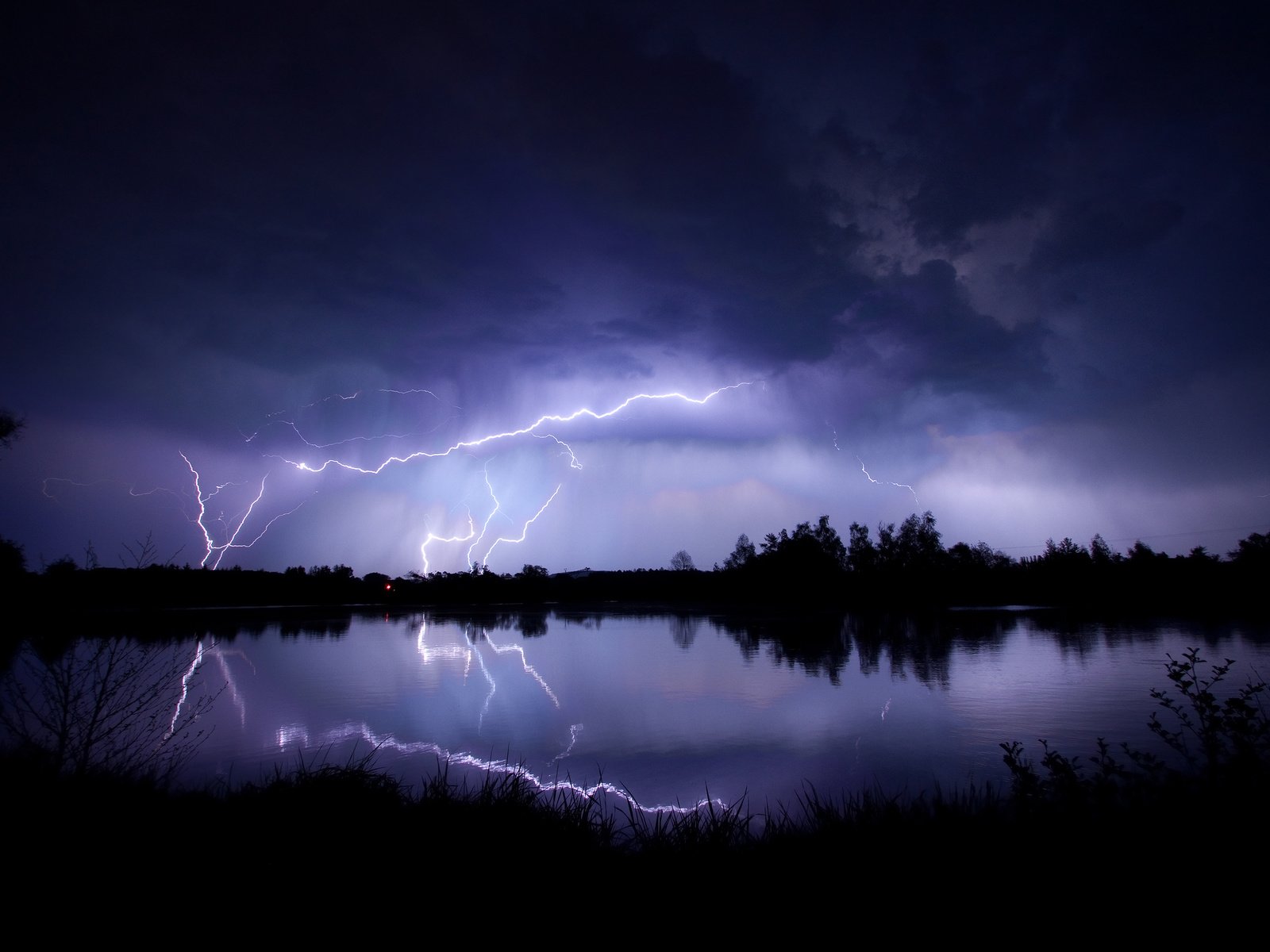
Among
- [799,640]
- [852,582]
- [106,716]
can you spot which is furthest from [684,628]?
[852,582]

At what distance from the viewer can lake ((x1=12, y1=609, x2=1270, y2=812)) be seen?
9914 millimetres

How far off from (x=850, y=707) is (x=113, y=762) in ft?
47.2

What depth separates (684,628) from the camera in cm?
4256

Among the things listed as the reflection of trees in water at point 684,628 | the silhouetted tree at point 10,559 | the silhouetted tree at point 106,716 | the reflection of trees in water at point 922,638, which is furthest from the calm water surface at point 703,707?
the silhouetted tree at point 10,559

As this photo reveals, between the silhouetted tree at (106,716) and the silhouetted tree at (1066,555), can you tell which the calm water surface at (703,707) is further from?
the silhouetted tree at (1066,555)

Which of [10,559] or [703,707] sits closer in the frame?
[703,707]

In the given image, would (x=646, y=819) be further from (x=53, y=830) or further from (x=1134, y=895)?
(x=53, y=830)

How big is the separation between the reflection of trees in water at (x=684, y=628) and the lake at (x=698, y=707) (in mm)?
1594

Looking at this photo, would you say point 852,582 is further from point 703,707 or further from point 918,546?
point 703,707

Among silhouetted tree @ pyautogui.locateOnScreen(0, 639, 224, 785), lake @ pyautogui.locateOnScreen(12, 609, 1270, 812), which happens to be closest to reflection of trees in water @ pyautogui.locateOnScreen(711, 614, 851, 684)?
lake @ pyautogui.locateOnScreen(12, 609, 1270, 812)

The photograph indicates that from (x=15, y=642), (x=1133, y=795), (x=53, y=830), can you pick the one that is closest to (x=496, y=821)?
(x=53, y=830)

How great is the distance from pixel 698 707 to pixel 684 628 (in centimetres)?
2791

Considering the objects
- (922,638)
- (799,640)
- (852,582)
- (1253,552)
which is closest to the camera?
(799,640)

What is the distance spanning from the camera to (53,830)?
4.95 m
